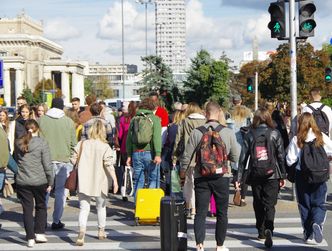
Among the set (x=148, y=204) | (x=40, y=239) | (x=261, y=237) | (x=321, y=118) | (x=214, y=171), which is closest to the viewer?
(x=214, y=171)

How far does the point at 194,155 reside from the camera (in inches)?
332

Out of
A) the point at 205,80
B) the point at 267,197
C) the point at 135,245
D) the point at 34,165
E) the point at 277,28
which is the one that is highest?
the point at 205,80

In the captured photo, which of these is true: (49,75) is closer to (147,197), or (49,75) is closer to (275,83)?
(275,83)

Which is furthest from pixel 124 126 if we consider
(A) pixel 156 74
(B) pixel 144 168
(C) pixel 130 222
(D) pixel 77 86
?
(D) pixel 77 86

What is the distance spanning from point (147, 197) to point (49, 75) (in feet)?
497

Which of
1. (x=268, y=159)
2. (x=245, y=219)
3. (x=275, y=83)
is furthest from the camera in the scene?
(x=275, y=83)

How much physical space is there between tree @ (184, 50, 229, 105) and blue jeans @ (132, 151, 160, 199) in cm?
3712

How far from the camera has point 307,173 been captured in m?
9.08

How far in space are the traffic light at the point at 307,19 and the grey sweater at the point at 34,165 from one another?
5.95m

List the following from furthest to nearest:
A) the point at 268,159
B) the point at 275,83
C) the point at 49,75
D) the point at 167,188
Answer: the point at 49,75
the point at 275,83
the point at 167,188
the point at 268,159

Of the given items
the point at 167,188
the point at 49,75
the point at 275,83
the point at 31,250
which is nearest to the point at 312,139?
the point at 31,250

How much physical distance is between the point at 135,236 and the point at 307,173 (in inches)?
104

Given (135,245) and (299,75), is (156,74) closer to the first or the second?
(299,75)

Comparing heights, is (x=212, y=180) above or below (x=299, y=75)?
below
